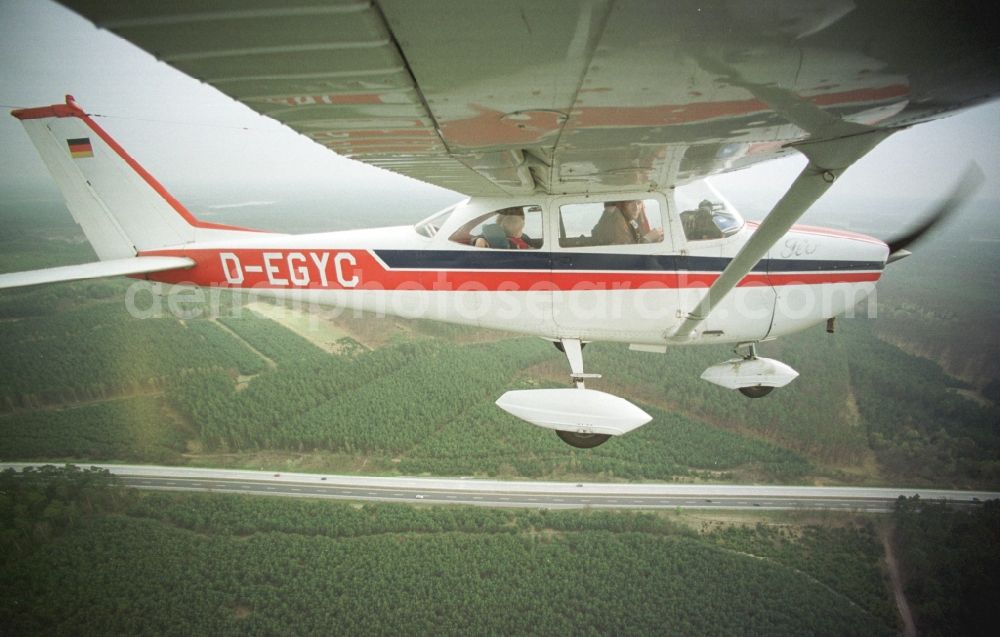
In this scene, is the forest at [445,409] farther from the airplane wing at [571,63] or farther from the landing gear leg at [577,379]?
the airplane wing at [571,63]

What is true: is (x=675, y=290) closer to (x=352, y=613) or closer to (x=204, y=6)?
(x=204, y=6)

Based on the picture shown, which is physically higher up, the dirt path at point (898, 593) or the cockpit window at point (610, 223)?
the cockpit window at point (610, 223)

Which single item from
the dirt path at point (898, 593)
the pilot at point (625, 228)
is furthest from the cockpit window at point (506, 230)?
the dirt path at point (898, 593)

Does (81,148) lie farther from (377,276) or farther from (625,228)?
(625,228)

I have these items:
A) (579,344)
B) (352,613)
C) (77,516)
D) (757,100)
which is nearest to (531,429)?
(352,613)

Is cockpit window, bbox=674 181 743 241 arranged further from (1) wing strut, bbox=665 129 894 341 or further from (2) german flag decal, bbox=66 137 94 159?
(2) german flag decal, bbox=66 137 94 159

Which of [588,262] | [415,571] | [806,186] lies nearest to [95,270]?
[588,262]
